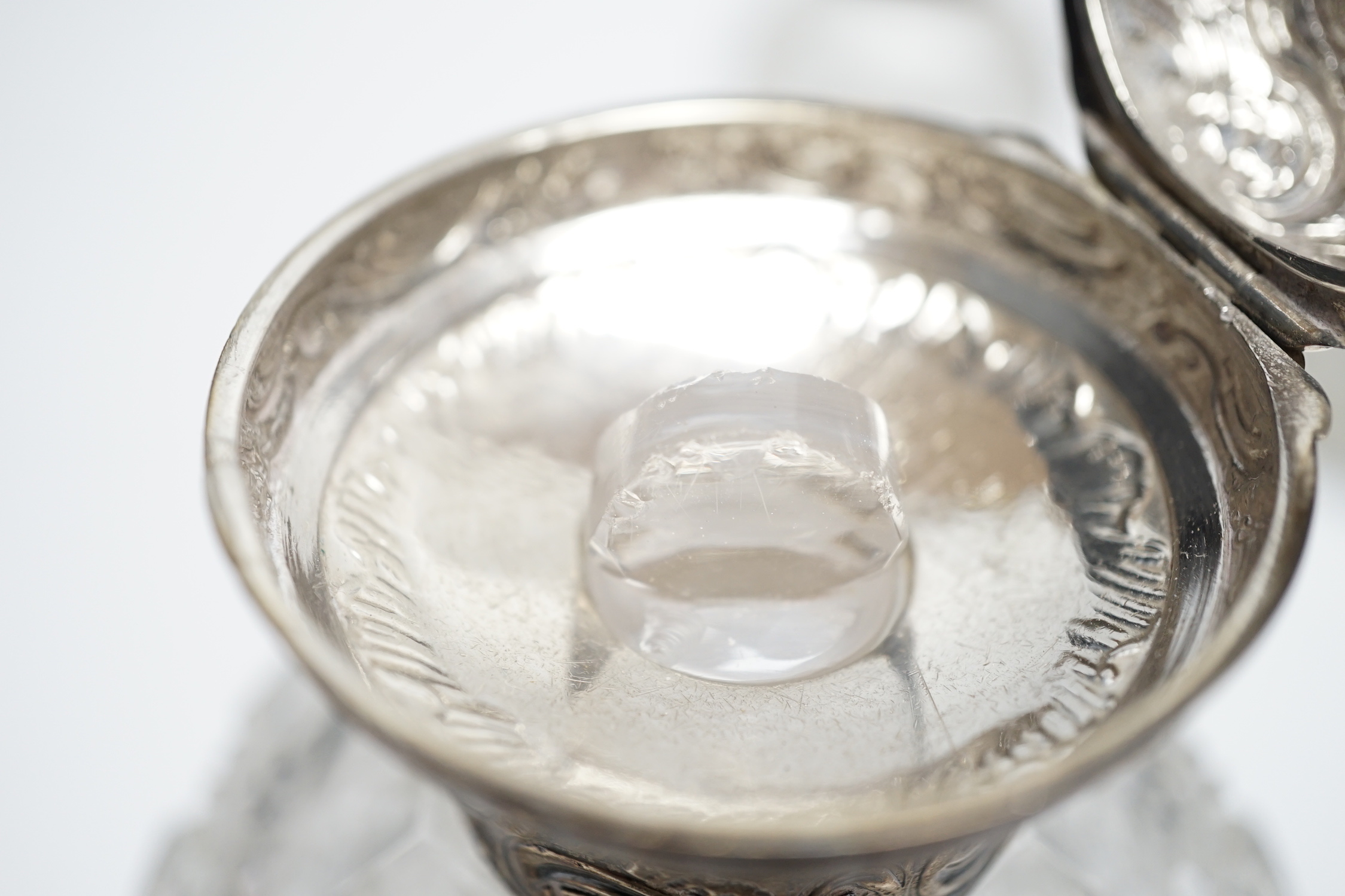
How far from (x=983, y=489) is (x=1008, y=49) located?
853mm

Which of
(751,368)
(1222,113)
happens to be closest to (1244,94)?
(1222,113)

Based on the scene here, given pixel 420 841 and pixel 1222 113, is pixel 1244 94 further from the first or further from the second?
pixel 420 841

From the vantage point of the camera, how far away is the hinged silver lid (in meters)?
0.74

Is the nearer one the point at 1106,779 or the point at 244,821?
the point at 1106,779

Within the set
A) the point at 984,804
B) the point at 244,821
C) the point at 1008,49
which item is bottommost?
the point at 244,821

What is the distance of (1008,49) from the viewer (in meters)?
1.39

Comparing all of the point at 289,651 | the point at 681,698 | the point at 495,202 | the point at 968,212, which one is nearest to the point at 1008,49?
the point at 968,212

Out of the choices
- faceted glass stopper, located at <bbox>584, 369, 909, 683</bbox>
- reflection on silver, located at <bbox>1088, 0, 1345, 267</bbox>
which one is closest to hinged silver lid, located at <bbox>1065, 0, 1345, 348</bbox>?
reflection on silver, located at <bbox>1088, 0, 1345, 267</bbox>

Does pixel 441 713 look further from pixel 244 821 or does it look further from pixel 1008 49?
pixel 1008 49

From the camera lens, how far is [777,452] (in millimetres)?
634

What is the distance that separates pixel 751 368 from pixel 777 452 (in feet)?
0.41

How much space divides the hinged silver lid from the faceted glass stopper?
0.25 metres

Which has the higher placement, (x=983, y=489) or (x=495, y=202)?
(x=495, y=202)

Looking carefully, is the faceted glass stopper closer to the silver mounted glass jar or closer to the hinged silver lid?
the silver mounted glass jar
